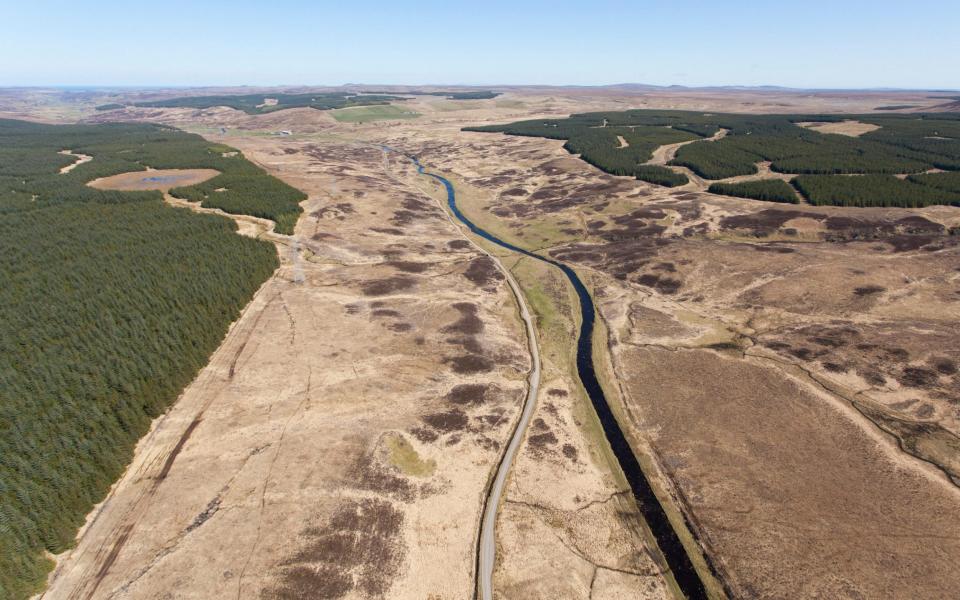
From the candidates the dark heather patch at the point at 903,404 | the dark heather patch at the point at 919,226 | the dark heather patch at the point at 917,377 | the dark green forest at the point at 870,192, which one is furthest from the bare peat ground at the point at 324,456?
the dark green forest at the point at 870,192

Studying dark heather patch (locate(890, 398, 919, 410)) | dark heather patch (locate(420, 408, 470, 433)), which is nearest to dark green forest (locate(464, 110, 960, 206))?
dark heather patch (locate(890, 398, 919, 410))

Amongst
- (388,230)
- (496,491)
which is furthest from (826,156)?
(496,491)

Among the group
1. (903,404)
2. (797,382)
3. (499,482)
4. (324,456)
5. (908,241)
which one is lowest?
(499,482)

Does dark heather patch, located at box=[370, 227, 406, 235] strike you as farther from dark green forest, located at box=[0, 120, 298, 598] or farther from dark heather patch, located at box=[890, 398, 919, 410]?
dark heather patch, located at box=[890, 398, 919, 410]

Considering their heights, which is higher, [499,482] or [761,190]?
[761,190]

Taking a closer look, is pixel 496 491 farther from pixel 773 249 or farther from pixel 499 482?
pixel 773 249

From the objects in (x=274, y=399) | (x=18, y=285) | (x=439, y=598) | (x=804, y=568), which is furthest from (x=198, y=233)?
(x=804, y=568)
